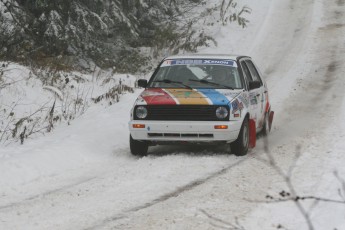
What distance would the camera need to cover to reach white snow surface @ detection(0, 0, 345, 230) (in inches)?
232

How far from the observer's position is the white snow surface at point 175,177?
5891 millimetres

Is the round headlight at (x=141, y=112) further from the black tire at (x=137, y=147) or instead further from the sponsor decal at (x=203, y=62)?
the sponsor decal at (x=203, y=62)

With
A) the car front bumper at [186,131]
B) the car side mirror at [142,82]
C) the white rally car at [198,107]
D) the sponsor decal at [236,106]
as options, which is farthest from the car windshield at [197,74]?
the car front bumper at [186,131]

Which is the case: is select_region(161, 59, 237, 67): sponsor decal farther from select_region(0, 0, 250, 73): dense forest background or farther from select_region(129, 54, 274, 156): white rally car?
select_region(0, 0, 250, 73): dense forest background

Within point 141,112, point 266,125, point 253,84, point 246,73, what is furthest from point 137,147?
point 266,125

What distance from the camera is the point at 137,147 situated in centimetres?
955

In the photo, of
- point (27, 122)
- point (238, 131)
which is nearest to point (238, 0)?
point (27, 122)

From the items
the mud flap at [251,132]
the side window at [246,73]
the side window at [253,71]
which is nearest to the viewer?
the mud flap at [251,132]

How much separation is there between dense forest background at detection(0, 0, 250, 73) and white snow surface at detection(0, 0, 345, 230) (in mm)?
1387

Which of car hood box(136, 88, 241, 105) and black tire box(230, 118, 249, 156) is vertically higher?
car hood box(136, 88, 241, 105)

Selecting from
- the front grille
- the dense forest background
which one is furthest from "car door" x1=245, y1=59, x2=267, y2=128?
the dense forest background

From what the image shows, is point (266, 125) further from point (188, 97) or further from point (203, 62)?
point (188, 97)

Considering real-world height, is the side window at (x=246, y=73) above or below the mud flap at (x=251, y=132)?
above

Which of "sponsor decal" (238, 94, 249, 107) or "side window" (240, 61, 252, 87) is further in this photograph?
"side window" (240, 61, 252, 87)
